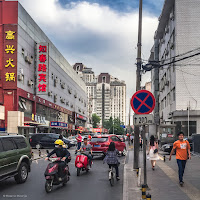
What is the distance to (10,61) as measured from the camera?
38625 mm

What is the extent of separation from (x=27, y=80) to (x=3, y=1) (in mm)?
10311

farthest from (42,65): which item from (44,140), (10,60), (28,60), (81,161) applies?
(81,161)

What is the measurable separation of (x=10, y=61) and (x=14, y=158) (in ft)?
98.1

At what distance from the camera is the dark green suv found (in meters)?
9.88

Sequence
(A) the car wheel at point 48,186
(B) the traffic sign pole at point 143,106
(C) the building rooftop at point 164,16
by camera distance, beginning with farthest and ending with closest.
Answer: (C) the building rooftop at point 164,16
(A) the car wheel at point 48,186
(B) the traffic sign pole at point 143,106

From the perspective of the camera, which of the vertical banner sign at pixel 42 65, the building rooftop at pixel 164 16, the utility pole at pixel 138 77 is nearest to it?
the utility pole at pixel 138 77

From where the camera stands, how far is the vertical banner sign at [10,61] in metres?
38.6

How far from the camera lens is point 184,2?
46.1 m

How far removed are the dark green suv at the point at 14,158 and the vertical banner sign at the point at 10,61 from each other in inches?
1110

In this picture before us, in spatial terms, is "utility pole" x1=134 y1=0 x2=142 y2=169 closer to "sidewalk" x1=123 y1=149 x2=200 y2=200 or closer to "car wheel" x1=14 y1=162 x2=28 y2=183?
"sidewalk" x1=123 y1=149 x2=200 y2=200

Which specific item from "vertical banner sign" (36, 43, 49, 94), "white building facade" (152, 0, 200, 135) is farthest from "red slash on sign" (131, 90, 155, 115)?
"white building facade" (152, 0, 200, 135)

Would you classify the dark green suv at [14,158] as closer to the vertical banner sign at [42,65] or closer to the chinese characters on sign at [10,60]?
the chinese characters on sign at [10,60]

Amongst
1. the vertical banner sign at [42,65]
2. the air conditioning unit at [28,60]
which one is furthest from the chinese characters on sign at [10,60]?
the vertical banner sign at [42,65]

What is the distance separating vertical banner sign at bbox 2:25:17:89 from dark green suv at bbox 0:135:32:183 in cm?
2818
